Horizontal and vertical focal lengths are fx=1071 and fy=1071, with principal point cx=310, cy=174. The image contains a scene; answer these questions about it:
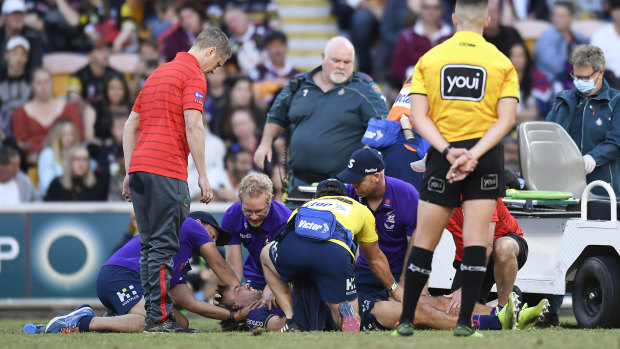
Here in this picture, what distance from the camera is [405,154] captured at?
9188mm

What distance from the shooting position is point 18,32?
14.6 meters

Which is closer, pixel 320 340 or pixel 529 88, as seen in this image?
pixel 320 340

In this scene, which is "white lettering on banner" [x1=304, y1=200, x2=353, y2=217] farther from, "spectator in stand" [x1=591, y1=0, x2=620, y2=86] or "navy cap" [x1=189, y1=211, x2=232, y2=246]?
"spectator in stand" [x1=591, y1=0, x2=620, y2=86]

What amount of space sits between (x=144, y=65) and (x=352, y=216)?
7.41 m

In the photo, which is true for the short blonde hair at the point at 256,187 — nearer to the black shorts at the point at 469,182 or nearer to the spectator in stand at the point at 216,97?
the black shorts at the point at 469,182

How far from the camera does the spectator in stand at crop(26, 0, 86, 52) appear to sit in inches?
597

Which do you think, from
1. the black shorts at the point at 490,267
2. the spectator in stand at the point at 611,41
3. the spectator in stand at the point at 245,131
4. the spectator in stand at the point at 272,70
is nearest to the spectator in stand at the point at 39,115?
the spectator in stand at the point at 245,131

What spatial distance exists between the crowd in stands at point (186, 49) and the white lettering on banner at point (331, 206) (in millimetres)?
5298

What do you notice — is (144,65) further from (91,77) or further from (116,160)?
(116,160)

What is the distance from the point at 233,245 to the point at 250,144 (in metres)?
5.17

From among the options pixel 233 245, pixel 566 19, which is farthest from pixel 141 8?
pixel 233 245

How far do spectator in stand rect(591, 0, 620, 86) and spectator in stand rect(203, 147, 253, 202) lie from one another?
5127 mm

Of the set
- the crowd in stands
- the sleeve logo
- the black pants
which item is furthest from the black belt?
the sleeve logo

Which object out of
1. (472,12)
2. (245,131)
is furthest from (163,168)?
(245,131)
